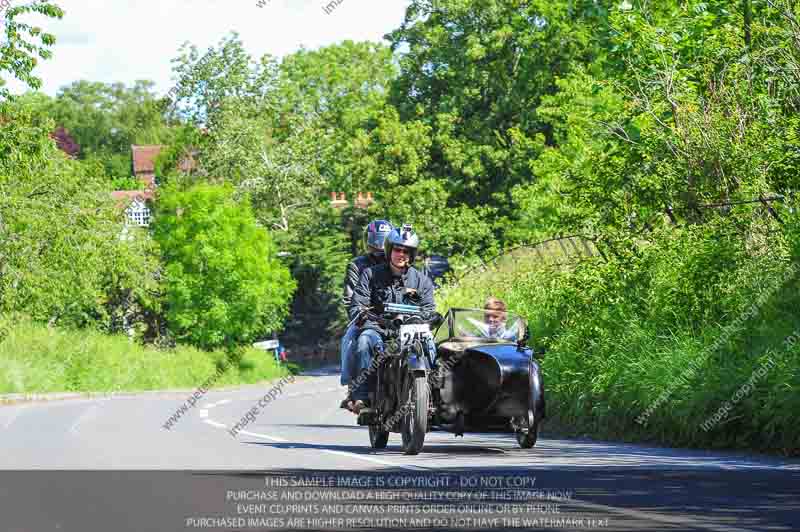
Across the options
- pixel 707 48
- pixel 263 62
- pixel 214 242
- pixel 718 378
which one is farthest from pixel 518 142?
pixel 718 378

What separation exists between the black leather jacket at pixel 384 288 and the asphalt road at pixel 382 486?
1481 mm

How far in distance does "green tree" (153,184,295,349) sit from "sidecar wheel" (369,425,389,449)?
50956 millimetres

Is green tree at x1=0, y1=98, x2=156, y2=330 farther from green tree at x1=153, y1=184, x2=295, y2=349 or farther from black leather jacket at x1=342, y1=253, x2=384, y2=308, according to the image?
black leather jacket at x1=342, y1=253, x2=384, y2=308

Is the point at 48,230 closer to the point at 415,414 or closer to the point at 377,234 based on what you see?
the point at 377,234

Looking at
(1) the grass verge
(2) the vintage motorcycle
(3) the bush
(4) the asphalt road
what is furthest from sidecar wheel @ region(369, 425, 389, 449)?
(1) the grass verge

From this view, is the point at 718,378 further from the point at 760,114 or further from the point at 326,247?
the point at 326,247

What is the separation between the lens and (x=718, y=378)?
14750 mm

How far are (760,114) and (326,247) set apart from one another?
2258 inches

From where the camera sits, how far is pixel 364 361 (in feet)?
48.0

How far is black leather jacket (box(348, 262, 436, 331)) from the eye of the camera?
47.8 feet

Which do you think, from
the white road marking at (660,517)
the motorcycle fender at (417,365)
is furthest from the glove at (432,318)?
the white road marking at (660,517)

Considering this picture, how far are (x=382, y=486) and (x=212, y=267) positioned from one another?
187 feet
